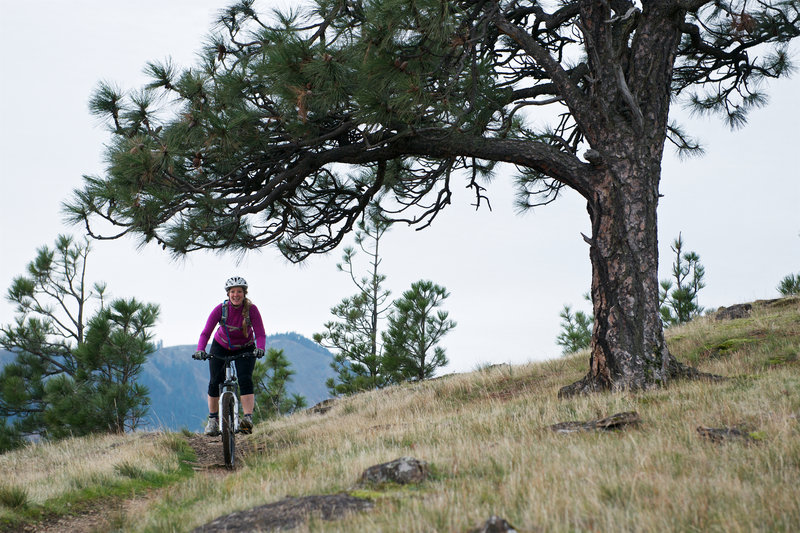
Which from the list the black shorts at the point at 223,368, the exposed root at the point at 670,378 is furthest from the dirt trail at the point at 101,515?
the exposed root at the point at 670,378

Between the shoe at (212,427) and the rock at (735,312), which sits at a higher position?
the rock at (735,312)

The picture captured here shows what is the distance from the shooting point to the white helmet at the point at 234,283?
7027 millimetres

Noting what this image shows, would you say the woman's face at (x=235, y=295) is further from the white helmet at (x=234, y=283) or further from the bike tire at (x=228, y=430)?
the bike tire at (x=228, y=430)

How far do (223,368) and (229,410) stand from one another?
75cm

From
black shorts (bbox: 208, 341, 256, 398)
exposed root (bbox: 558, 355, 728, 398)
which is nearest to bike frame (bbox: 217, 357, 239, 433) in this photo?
black shorts (bbox: 208, 341, 256, 398)

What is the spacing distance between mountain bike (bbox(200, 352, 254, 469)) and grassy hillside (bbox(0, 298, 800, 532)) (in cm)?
28

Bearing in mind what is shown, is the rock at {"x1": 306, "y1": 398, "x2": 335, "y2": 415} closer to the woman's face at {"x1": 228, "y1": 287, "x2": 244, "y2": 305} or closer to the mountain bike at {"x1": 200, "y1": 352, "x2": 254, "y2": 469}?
the mountain bike at {"x1": 200, "y1": 352, "x2": 254, "y2": 469}

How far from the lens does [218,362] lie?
23.3 feet

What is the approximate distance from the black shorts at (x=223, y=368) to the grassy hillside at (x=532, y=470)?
0.81m

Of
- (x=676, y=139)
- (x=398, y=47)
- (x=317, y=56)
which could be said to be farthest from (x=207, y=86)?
(x=676, y=139)

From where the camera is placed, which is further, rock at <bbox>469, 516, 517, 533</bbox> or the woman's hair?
the woman's hair

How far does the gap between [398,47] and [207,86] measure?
2483 millimetres

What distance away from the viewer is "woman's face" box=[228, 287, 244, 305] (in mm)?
7039

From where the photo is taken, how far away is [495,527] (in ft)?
8.81
